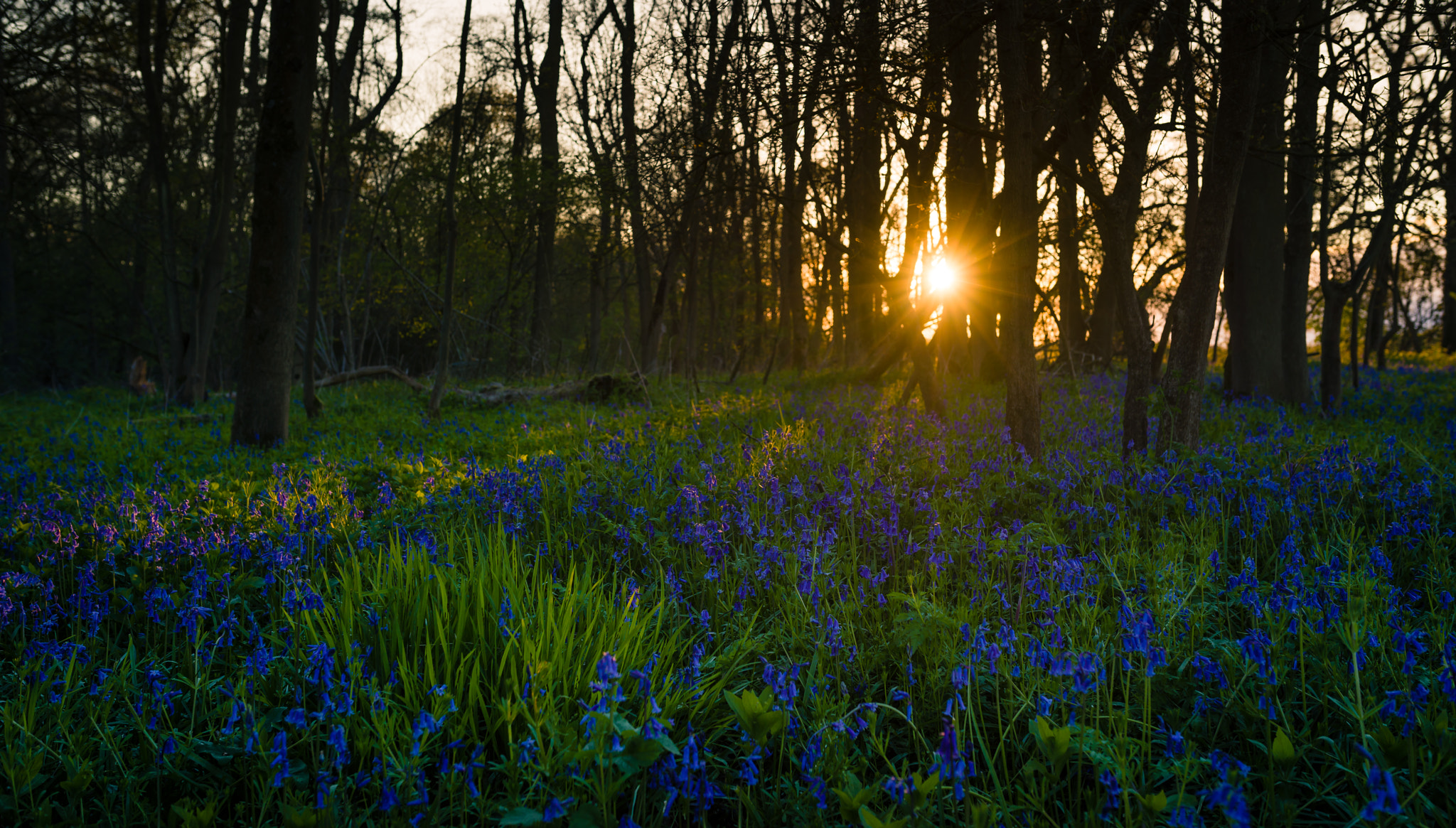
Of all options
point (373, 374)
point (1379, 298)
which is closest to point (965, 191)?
point (373, 374)

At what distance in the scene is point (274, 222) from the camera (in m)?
7.25

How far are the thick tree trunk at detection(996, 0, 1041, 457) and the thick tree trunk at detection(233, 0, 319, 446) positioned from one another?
23.4 feet

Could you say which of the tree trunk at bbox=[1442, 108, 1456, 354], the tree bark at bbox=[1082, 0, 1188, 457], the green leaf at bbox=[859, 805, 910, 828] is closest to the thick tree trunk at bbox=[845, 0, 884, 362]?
the tree bark at bbox=[1082, 0, 1188, 457]

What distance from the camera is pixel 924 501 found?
13.4ft

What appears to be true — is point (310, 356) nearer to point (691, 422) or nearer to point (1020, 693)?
point (691, 422)

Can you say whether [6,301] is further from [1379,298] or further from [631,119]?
[1379,298]

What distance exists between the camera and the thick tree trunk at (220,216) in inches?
388

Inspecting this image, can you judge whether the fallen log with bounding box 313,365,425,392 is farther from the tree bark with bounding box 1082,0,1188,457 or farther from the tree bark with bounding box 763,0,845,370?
the tree bark with bounding box 1082,0,1188,457

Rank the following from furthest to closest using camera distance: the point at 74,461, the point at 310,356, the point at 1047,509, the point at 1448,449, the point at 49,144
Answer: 1. the point at 49,144
2. the point at 310,356
3. the point at 74,461
4. the point at 1448,449
5. the point at 1047,509

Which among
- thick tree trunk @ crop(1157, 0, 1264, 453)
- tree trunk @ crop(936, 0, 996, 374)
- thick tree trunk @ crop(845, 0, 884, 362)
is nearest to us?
thick tree trunk @ crop(1157, 0, 1264, 453)

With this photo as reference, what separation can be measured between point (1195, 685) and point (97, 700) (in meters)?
3.97

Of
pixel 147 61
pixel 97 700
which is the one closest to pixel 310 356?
pixel 147 61

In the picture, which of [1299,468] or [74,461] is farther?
[74,461]

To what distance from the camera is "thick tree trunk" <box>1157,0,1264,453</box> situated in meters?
4.68
